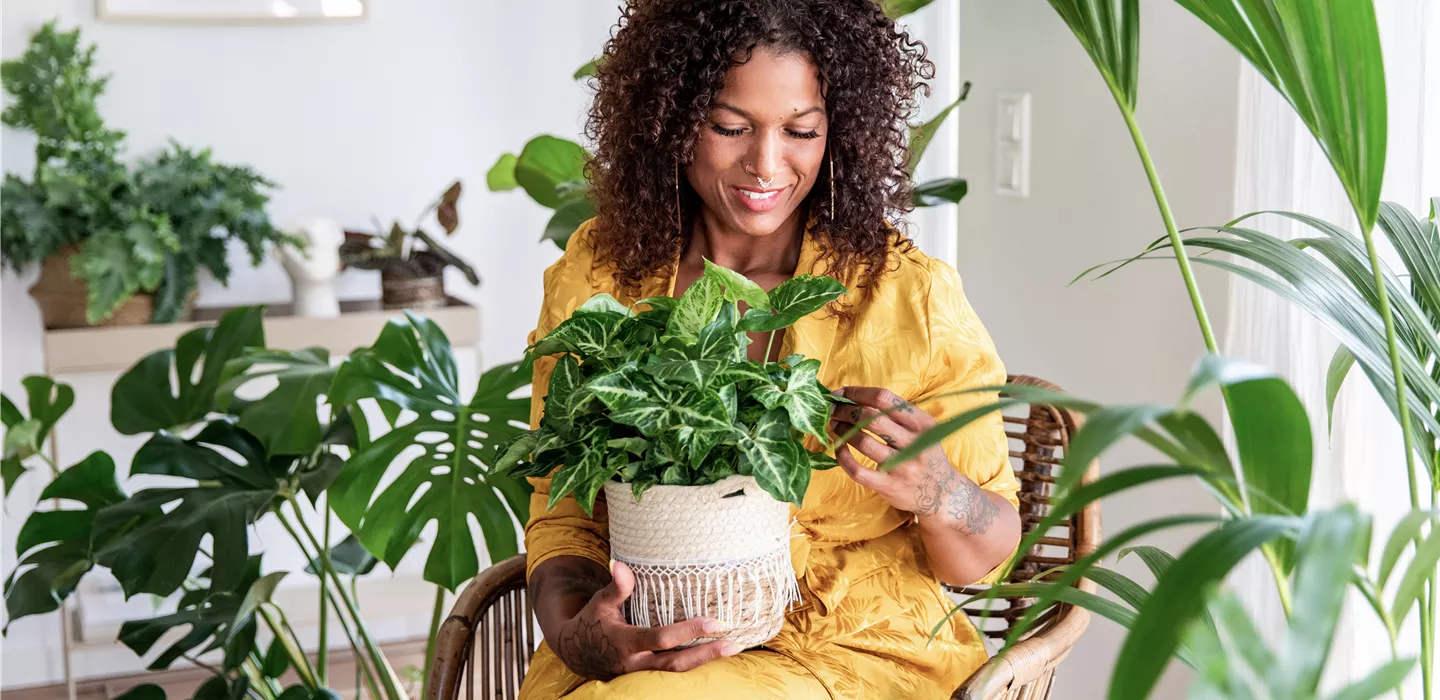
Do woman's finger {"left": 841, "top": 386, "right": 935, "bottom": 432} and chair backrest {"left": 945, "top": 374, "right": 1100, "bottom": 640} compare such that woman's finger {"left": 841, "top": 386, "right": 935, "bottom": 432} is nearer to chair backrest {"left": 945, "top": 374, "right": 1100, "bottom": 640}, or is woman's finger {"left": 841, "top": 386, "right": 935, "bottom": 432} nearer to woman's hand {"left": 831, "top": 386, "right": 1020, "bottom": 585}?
woman's hand {"left": 831, "top": 386, "right": 1020, "bottom": 585}

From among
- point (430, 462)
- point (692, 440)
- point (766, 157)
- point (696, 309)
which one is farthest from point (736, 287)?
point (430, 462)

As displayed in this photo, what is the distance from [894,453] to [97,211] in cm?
226

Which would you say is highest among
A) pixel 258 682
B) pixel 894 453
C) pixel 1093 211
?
pixel 1093 211

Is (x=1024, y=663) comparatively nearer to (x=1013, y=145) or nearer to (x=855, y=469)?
(x=855, y=469)

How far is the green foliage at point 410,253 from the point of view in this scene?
9.70 ft

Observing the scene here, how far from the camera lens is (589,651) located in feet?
3.61

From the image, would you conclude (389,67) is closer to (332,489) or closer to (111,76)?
(111,76)

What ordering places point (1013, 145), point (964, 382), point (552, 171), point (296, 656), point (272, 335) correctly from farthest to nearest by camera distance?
point (272, 335) < point (1013, 145) < point (552, 171) < point (296, 656) < point (964, 382)

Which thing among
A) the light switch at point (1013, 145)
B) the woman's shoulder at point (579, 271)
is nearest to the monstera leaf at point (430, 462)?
the woman's shoulder at point (579, 271)

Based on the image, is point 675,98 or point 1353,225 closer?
point 675,98

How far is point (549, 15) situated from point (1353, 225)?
2242mm

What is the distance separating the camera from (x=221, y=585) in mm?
1474

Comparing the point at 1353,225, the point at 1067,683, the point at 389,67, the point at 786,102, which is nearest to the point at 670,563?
the point at 786,102

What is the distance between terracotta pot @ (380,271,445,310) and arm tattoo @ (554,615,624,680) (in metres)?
1.94
